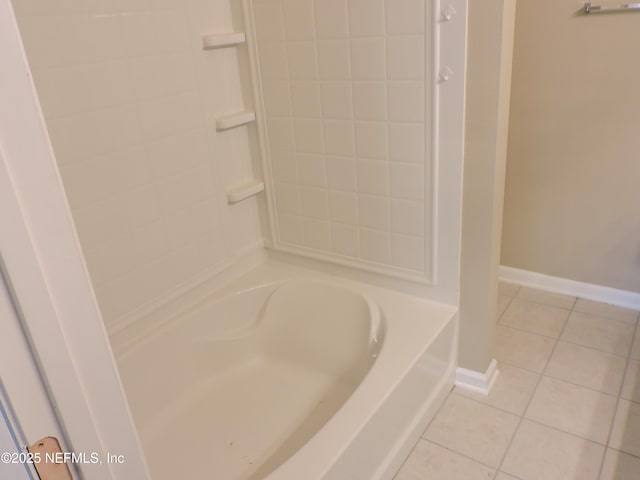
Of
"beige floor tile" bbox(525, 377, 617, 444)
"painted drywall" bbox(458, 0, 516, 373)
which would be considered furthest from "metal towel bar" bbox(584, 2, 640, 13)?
"beige floor tile" bbox(525, 377, 617, 444)

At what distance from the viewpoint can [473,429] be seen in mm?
1848

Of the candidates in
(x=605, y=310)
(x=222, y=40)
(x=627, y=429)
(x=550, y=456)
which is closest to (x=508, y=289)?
(x=605, y=310)

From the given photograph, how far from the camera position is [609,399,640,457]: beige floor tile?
1.71 meters

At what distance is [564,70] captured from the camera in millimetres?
2266

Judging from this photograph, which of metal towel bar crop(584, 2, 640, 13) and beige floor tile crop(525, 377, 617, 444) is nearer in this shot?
beige floor tile crop(525, 377, 617, 444)

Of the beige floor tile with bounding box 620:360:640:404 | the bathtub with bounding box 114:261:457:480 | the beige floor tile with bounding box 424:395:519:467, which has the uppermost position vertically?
the bathtub with bounding box 114:261:457:480

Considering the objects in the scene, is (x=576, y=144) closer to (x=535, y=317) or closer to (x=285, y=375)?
(x=535, y=317)

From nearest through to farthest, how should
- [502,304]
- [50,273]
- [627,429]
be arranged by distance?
[50,273], [627,429], [502,304]

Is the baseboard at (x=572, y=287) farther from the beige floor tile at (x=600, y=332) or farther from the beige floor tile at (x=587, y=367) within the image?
the beige floor tile at (x=587, y=367)

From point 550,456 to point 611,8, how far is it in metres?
1.73

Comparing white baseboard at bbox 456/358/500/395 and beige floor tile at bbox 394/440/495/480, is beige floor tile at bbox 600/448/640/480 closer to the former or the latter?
beige floor tile at bbox 394/440/495/480

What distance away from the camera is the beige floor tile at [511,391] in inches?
76.5

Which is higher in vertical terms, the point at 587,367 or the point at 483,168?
the point at 483,168

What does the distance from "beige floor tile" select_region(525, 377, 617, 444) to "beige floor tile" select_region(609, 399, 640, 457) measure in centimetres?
2
